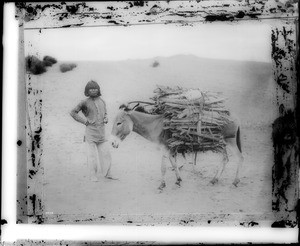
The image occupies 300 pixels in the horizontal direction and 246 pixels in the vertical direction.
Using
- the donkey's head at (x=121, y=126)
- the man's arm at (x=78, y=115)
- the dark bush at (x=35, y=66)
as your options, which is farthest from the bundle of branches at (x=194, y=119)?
the dark bush at (x=35, y=66)

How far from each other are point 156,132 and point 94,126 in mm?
199

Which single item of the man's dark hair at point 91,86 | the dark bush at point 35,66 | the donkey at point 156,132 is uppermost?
the dark bush at point 35,66

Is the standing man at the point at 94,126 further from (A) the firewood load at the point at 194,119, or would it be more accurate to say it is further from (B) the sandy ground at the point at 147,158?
(A) the firewood load at the point at 194,119

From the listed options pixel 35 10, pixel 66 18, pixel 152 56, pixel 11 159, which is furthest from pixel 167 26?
pixel 11 159

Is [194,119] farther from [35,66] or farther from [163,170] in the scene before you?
[35,66]

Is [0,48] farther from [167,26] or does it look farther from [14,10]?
[167,26]

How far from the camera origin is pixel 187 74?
3.98 feet

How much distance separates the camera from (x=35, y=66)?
1.23m

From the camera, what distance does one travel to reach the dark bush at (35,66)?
1225 mm

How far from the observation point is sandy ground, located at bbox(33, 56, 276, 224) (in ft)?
3.92

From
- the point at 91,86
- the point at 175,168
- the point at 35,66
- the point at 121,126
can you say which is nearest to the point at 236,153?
the point at 175,168

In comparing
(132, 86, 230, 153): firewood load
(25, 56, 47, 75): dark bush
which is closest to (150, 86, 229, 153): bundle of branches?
(132, 86, 230, 153): firewood load

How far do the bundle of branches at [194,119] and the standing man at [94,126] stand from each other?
202mm

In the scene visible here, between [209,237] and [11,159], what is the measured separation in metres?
0.68
